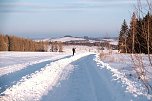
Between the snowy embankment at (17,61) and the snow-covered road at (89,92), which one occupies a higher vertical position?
the snow-covered road at (89,92)

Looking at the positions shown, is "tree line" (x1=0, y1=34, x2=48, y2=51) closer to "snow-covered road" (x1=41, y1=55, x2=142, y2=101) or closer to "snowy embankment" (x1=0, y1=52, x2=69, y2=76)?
"snowy embankment" (x1=0, y1=52, x2=69, y2=76)

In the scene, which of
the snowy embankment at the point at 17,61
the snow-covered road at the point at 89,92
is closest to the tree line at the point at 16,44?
the snowy embankment at the point at 17,61

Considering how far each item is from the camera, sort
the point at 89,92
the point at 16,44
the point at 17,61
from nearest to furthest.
Answer: the point at 89,92 → the point at 17,61 → the point at 16,44

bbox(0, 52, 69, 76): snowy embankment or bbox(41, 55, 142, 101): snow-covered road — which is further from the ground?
bbox(41, 55, 142, 101): snow-covered road

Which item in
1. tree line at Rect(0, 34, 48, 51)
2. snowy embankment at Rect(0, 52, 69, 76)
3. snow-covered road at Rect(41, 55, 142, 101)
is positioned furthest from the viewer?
tree line at Rect(0, 34, 48, 51)

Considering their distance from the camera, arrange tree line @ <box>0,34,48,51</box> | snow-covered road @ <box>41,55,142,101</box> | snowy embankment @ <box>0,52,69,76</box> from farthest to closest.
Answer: tree line @ <box>0,34,48,51</box> < snowy embankment @ <box>0,52,69,76</box> < snow-covered road @ <box>41,55,142,101</box>

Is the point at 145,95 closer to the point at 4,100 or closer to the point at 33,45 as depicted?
the point at 4,100

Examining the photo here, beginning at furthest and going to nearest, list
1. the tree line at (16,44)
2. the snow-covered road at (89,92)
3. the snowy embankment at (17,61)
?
the tree line at (16,44) < the snowy embankment at (17,61) < the snow-covered road at (89,92)

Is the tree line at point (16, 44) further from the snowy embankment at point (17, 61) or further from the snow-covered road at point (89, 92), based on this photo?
the snow-covered road at point (89, 92)

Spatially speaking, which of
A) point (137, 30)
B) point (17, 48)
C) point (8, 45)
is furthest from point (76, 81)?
Result: point (17, 48)

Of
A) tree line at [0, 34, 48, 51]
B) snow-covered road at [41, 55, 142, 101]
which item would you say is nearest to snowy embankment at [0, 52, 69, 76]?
snow-covered road at [41, 55, 142, 101]

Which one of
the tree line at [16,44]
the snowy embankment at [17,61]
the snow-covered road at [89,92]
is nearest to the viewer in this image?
the snow-covered road at [89,92]

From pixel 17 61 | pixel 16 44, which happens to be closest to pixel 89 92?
A: pixel 17 61

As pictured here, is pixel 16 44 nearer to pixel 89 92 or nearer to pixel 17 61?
pixel 17 61
